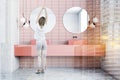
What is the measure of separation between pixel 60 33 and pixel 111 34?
5.87 feet

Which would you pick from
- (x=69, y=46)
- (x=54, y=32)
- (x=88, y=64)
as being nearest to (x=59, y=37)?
(x=54, y=32)

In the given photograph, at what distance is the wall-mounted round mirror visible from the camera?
6352mm

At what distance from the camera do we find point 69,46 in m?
5.94

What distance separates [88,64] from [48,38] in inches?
51.3

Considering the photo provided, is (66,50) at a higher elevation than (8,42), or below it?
below

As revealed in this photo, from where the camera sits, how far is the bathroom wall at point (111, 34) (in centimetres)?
468

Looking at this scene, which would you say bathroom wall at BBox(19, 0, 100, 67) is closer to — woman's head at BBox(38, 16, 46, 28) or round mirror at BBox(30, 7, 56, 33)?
round mirror at BBox(30, 7, 56, 33)

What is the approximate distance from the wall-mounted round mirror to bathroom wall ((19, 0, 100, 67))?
104 mm

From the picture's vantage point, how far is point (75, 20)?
20.6ft

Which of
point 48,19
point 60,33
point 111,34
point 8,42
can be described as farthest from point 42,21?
point 111,34

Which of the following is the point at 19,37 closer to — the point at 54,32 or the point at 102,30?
the point at 54,32

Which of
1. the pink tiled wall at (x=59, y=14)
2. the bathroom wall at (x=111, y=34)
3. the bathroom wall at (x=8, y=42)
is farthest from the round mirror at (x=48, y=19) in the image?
the bathroom wall at (x=111, y=34)

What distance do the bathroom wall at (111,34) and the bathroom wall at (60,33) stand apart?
0.39 metres

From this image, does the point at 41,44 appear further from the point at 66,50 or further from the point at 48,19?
the point at 48,19
